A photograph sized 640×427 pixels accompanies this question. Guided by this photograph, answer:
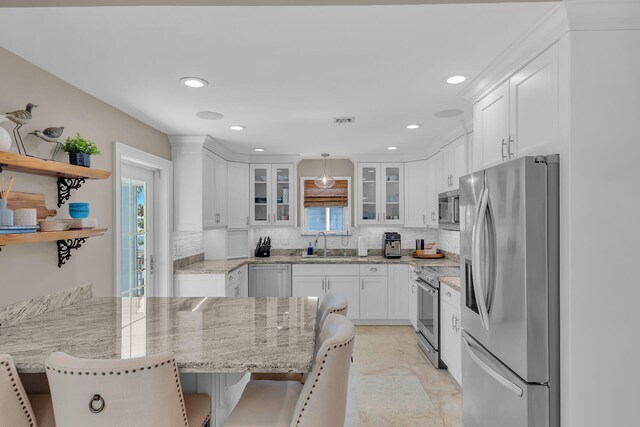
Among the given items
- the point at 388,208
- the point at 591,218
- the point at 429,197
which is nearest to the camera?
the point at 591,218

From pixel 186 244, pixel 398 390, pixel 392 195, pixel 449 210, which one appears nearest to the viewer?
pixel 398 390

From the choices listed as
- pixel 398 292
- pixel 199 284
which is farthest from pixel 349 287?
pixel 199 284

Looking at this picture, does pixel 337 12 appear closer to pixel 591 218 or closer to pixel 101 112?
pixel 591 218

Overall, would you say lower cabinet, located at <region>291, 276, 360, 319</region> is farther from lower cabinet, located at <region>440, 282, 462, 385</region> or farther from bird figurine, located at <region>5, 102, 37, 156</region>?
bird figurine, located at <region>5, 102, 37, 156</region>

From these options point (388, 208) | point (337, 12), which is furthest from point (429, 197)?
point (337, 12)

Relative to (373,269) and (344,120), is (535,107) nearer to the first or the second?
(344,120)

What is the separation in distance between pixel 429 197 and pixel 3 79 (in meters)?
4.26

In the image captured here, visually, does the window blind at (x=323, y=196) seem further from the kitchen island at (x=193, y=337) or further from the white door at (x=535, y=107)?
the white door at (x=535, y=107)

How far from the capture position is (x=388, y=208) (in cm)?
534

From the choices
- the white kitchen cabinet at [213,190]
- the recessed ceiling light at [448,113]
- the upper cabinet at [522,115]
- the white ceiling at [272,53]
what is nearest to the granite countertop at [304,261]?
the white kitchen cabinet at [213,190]

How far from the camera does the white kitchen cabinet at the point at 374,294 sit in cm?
490

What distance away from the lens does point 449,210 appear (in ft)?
12.1

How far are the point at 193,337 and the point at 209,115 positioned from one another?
213 centimetres

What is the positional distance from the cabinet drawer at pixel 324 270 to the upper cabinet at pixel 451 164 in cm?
154
